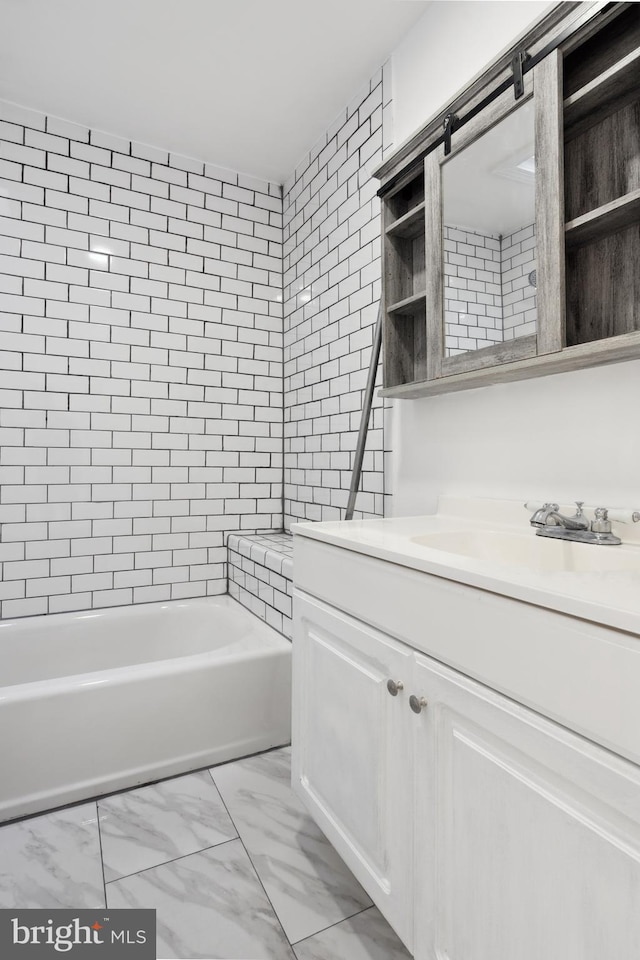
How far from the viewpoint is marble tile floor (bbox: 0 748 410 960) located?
1161mm

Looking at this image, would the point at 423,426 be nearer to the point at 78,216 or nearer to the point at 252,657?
the point at 252,657

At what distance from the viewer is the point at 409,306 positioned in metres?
1.60

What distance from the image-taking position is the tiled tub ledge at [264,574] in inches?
81.4

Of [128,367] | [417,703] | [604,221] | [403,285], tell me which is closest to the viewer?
[417,703]

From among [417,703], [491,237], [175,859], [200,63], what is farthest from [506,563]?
[200,63]

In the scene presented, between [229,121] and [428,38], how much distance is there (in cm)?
98

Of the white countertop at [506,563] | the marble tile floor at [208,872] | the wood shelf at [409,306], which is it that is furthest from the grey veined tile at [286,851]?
the wood shelf at [409,306]

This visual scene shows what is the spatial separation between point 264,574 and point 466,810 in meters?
1.52

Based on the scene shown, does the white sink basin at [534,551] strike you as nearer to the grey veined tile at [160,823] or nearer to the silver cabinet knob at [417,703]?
the silver cabinet knob at [417,703]

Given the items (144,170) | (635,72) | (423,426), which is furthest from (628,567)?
(144,170)

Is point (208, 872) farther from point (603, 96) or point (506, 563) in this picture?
point (603, 96)

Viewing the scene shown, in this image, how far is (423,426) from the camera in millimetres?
1755

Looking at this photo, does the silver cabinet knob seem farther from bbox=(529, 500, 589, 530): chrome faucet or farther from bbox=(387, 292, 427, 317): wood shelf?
bbox=(387, 292, 427, 317): wood shelf

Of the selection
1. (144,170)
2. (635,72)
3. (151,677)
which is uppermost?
(144,170)
